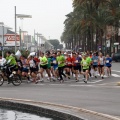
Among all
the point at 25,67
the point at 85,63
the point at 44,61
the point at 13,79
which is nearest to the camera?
the point at 13,79

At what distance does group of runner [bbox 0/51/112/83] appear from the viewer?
26.3m

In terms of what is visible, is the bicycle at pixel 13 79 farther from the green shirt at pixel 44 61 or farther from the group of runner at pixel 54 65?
the green shirt at pixel 44 61

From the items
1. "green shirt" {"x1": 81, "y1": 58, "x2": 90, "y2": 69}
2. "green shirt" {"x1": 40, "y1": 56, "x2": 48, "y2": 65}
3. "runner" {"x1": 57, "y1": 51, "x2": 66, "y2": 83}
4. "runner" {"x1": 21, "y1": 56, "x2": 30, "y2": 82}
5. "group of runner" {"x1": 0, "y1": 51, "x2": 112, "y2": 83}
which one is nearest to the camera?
"green shirt" {"x1": 81, "y1": 58, "x2": 90, "y2": 69}

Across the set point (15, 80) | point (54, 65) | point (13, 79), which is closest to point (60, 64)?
point (54, 65)

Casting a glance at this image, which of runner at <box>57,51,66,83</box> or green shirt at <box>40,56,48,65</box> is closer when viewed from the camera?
runner at <box>57,51,66,83</box>

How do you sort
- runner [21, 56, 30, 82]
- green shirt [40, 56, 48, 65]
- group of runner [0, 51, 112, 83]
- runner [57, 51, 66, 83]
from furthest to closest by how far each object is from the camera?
green shirt [40, 56, 48, 65] < runner [21, 56, 30, 82] < runner [57, 51, 66, 83] < group of runner [0, 51, 112, 83]

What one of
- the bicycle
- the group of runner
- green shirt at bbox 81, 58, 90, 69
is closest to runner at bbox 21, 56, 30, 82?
the group of runner

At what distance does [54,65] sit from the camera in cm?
2883

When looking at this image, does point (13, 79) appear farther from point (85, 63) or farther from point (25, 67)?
point (85, 63)

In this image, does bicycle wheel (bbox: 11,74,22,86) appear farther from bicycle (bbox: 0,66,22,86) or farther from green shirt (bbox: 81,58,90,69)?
green shirt (bbox: 81,58,90,69)

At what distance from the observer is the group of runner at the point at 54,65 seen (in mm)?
26344

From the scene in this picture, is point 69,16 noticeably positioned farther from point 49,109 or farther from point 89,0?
point 49,109

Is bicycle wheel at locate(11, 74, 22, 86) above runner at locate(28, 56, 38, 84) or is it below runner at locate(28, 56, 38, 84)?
below

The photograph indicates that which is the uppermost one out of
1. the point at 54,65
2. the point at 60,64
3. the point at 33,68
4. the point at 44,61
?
the point at 44,61
